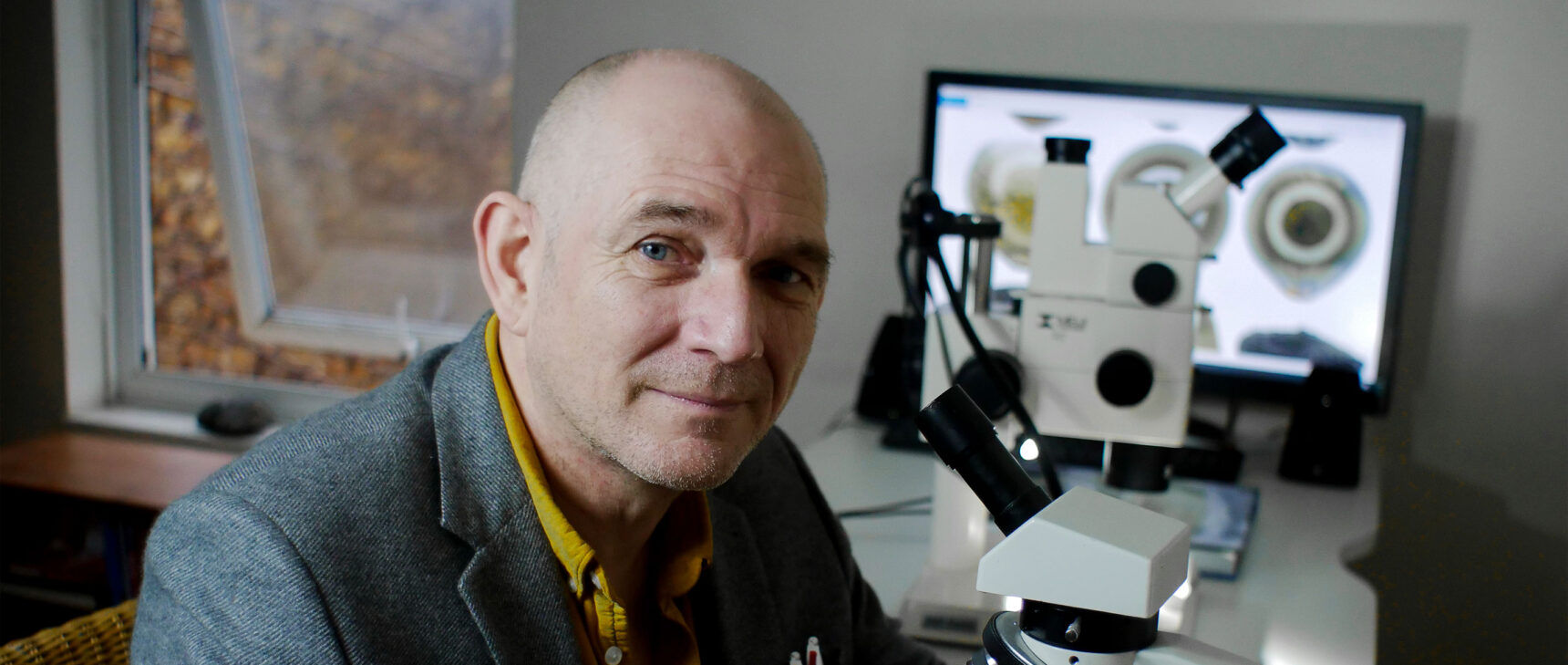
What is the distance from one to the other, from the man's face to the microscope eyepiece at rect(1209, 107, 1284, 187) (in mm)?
622

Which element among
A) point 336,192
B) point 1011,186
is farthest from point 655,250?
point 336,192

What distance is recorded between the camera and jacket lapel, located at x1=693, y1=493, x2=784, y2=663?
1.00 metres

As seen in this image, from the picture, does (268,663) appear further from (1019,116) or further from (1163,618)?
(1019,116)

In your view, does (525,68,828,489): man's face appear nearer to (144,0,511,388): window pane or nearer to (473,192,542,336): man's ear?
(473,192,542,336): man's ear

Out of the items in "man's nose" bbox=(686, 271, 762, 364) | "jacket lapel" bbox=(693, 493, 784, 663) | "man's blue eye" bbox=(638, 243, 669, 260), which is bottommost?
"jacket lapel" bbox=(693, 493, 784, 663)

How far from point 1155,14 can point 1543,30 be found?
2.04 feet

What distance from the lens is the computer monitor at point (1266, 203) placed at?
189 centimetres

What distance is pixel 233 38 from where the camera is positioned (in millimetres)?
2818

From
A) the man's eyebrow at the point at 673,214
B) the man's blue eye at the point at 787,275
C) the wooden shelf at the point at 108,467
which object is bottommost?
the wooden shelf at the point at 108,467

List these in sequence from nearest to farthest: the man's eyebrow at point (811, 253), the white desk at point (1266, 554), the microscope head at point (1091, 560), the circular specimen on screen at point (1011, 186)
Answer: the microscope head at point (1091, 560), the man's eyebrow at point (811, 253), the white desk at point (1266, 554), the circular specimen on screen at point (1011, 186)

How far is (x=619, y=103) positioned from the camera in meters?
0.82

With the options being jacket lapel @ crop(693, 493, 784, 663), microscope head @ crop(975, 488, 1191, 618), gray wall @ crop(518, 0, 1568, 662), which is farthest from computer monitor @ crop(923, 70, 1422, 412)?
microscope head @ crop(975, 488, 1191, 618)

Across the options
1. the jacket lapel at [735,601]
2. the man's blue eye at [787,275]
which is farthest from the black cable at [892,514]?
the man's blue eye at [787,275]

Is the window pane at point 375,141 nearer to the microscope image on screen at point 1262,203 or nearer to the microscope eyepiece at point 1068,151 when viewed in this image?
the microscope image on screen at point 1262,203
